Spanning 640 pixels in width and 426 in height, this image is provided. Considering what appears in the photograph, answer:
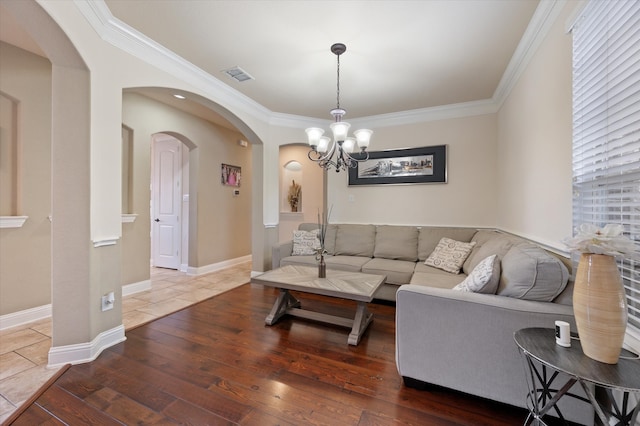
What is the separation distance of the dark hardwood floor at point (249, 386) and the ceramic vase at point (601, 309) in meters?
A: 0.73

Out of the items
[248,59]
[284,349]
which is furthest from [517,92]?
[284,349]

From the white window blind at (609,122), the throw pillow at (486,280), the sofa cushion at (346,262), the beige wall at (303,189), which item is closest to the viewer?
the white window blind at (609,122)

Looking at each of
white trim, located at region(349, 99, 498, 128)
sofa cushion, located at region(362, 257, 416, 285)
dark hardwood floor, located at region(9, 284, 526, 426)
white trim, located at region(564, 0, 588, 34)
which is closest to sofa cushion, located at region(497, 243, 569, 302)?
dark hardwood floor, located at region(9, 284, 526, 426)

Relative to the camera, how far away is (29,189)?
106 inches

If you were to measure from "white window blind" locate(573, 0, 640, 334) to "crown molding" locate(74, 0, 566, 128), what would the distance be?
62cm

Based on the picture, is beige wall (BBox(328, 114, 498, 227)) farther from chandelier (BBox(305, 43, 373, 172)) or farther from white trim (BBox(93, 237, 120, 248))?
white trim (BBox(93, 237, 120, 248))

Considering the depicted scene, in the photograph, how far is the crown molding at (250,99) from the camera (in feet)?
6.57

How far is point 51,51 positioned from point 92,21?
0.37m

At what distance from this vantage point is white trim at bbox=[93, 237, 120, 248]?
82.6 inches

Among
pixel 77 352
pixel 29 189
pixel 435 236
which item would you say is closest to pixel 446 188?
pixel 435 236

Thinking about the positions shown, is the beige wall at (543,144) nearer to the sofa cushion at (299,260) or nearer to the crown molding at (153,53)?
the sofa cushion at (299,260)

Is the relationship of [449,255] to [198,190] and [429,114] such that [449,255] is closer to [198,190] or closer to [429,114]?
[429,114]

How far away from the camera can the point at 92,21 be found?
2020mm

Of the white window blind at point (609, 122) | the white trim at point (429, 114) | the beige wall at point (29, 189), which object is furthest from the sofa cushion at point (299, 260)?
the white window blind at point (609, 122)
